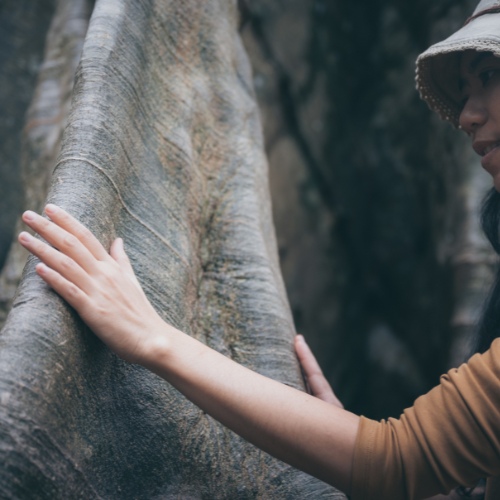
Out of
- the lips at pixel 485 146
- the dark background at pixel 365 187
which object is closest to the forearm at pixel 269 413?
the lips at pixel 485 146

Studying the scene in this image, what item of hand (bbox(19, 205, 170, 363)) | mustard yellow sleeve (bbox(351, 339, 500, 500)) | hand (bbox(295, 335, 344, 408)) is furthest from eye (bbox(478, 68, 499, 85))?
hand (bbox(19, 205, 170, 363))

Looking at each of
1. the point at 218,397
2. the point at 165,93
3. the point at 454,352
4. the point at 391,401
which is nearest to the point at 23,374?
the point at 218,397

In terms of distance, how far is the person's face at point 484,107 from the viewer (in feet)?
4.54

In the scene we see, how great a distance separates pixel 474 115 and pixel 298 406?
78 cm

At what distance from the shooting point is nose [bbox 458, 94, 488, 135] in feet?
4.64

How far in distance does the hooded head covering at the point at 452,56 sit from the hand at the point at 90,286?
87cm

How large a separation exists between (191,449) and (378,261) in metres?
2.78

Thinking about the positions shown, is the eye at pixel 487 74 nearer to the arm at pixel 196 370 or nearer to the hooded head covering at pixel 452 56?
the hooded head covering at pixel 452 56

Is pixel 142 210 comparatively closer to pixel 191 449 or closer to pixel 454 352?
pixel 191 449

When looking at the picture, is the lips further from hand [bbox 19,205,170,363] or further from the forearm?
hand [bbox 19,205,170,363]

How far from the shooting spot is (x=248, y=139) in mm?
2066

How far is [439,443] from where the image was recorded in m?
1.03

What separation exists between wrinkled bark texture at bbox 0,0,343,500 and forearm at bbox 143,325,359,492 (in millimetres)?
180

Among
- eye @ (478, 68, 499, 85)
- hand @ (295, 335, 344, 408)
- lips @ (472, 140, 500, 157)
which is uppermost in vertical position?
eye @ (478, 68, 499, 85)
